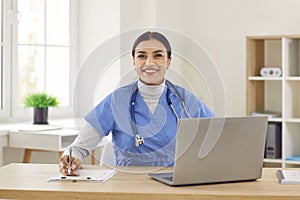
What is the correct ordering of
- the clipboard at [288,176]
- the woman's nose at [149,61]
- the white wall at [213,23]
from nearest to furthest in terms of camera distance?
the clipboard at [288,176] < the woman's nose at [149,61] < the white wall at [213,23]

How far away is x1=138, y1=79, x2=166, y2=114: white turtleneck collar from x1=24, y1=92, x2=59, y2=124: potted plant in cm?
146

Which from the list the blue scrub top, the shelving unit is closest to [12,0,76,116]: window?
the shelving unit

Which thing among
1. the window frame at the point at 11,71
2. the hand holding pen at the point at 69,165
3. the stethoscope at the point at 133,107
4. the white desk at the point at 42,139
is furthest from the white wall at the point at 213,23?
the hand holding pen at the point at 69,165

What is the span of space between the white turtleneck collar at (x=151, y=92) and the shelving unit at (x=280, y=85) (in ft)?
5.95

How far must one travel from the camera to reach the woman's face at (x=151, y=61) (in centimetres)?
260

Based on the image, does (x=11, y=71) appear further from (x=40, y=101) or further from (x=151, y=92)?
(x=151, y=92)

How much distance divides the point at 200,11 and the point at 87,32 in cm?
97

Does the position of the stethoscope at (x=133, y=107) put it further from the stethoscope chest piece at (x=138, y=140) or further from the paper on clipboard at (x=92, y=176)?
the paper on clipboard at (x=92, y=176)

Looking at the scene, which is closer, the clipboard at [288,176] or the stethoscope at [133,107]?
the clipboard at [288,176]

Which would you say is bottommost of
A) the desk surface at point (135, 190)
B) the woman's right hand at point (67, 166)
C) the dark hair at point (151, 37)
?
the desk surface at point (135, 190)

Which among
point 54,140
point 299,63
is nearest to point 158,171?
point 54,140

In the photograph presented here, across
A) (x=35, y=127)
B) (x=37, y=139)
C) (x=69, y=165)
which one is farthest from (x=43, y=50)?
(x=69, y=165)

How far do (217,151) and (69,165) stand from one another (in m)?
0.62

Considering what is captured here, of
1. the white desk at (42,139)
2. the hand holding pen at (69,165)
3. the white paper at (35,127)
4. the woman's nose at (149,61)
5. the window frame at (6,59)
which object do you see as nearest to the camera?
the hand holding pen at (69,165)
